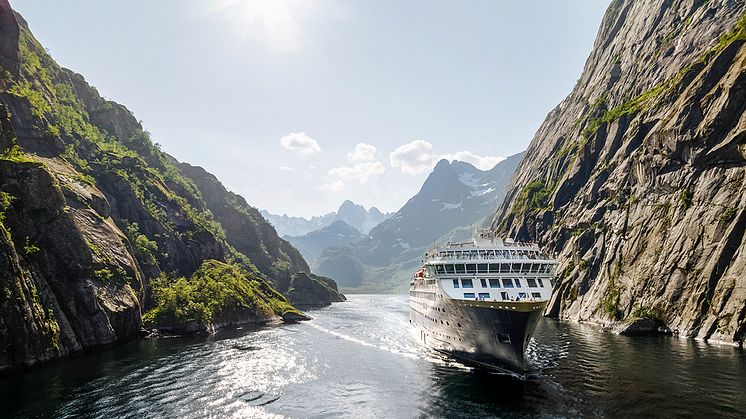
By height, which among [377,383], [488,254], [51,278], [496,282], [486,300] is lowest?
[377,383]

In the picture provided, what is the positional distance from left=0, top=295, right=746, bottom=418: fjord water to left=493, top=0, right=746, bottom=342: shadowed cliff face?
15.8 metres

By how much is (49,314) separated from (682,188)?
12041 cm

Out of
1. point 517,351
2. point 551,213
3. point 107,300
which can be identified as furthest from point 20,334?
point 551,213

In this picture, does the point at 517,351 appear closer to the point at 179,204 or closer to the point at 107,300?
the point at 107,300

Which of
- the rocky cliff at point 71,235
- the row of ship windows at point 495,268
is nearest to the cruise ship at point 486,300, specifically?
the row of ship windows at point 495,268

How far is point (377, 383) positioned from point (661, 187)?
8778 cm

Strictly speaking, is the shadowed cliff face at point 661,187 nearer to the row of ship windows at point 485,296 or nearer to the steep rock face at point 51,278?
the row of ship windows at point 485,296

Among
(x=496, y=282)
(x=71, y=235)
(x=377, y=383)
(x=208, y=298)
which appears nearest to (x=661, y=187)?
(x=496, y=282)

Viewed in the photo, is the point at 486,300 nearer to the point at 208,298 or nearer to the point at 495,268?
the point at 495,268

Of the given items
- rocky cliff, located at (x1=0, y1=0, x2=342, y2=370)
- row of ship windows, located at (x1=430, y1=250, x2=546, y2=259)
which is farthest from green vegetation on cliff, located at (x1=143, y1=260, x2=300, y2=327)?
row of ship windows, located at (x1=430, y1=250, x2=546, y2=259)

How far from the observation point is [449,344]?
198ft

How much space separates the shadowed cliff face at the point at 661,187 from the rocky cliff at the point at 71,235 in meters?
95.4

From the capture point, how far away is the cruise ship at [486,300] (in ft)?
157

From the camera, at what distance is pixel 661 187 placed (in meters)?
95.1
